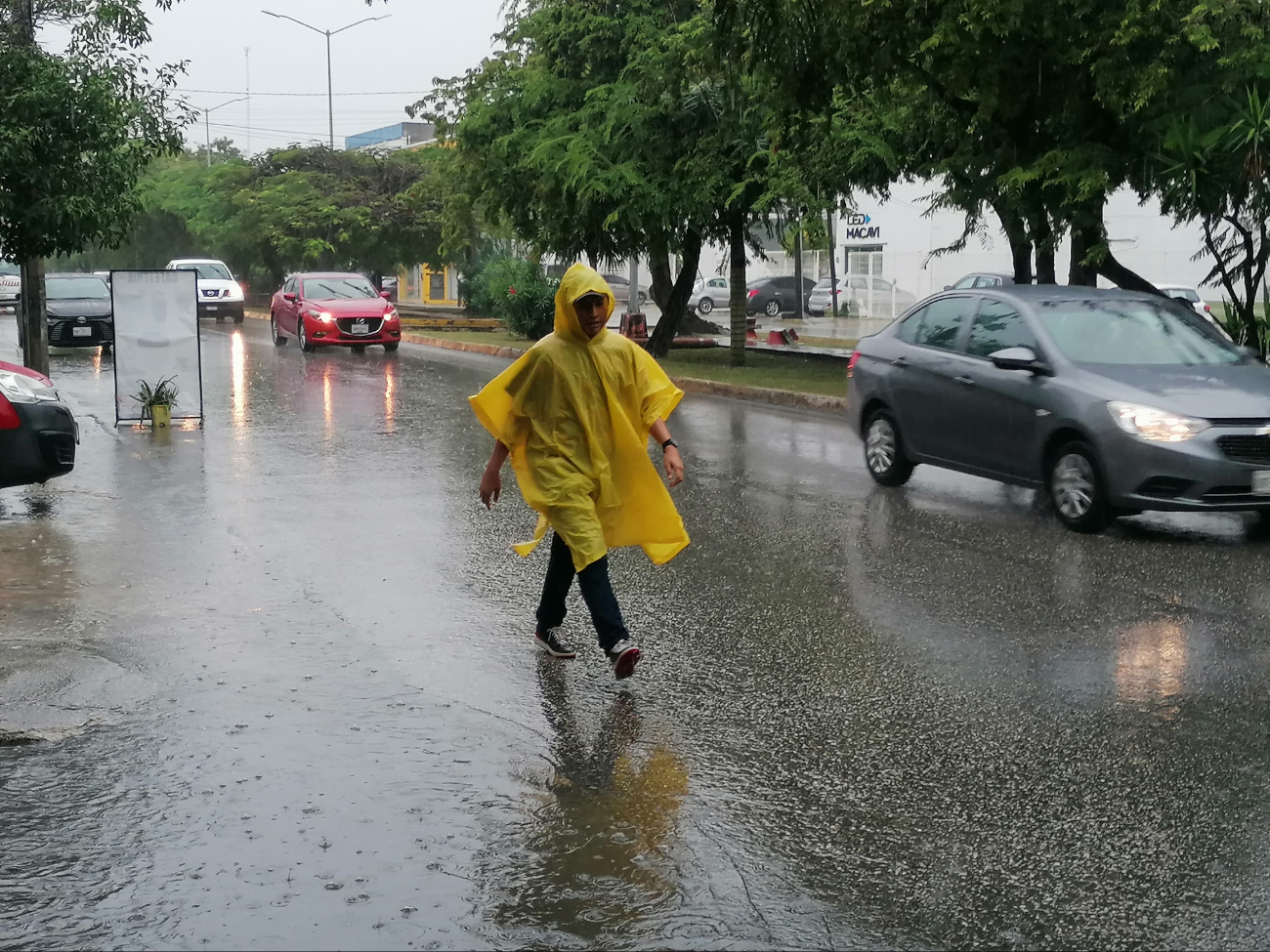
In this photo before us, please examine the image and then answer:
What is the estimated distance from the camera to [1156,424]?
10.1m

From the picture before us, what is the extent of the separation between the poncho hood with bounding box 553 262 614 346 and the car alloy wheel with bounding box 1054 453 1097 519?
4.66m

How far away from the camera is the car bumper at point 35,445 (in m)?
11.1

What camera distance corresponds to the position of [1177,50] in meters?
15.8

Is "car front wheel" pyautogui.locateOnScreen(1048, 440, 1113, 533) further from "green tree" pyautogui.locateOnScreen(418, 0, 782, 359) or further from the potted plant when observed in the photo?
"green tree" pyautogui.locateOnScreen(418, 0, 782, 359)

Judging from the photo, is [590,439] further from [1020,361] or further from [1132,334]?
[1132,334]

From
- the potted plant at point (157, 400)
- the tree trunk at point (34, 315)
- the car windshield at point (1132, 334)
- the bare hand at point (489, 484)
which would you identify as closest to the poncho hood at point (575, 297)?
the bare hand at point (489, 484)

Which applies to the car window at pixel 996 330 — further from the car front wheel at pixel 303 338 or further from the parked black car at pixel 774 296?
the parked black car at pixel 774 296

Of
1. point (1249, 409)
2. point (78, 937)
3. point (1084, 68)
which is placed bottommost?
point (78, 937)

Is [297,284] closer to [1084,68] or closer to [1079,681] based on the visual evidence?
[1084,68]

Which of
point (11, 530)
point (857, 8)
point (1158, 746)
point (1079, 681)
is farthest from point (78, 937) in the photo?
point (857, 8)

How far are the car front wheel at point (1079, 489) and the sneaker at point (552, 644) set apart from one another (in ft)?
14.3

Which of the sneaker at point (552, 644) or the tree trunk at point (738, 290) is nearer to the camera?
the sneaker at point (552, 644)

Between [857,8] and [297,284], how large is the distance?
18773 millimetres

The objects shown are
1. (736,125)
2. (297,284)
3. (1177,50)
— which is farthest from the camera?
(297,284)
